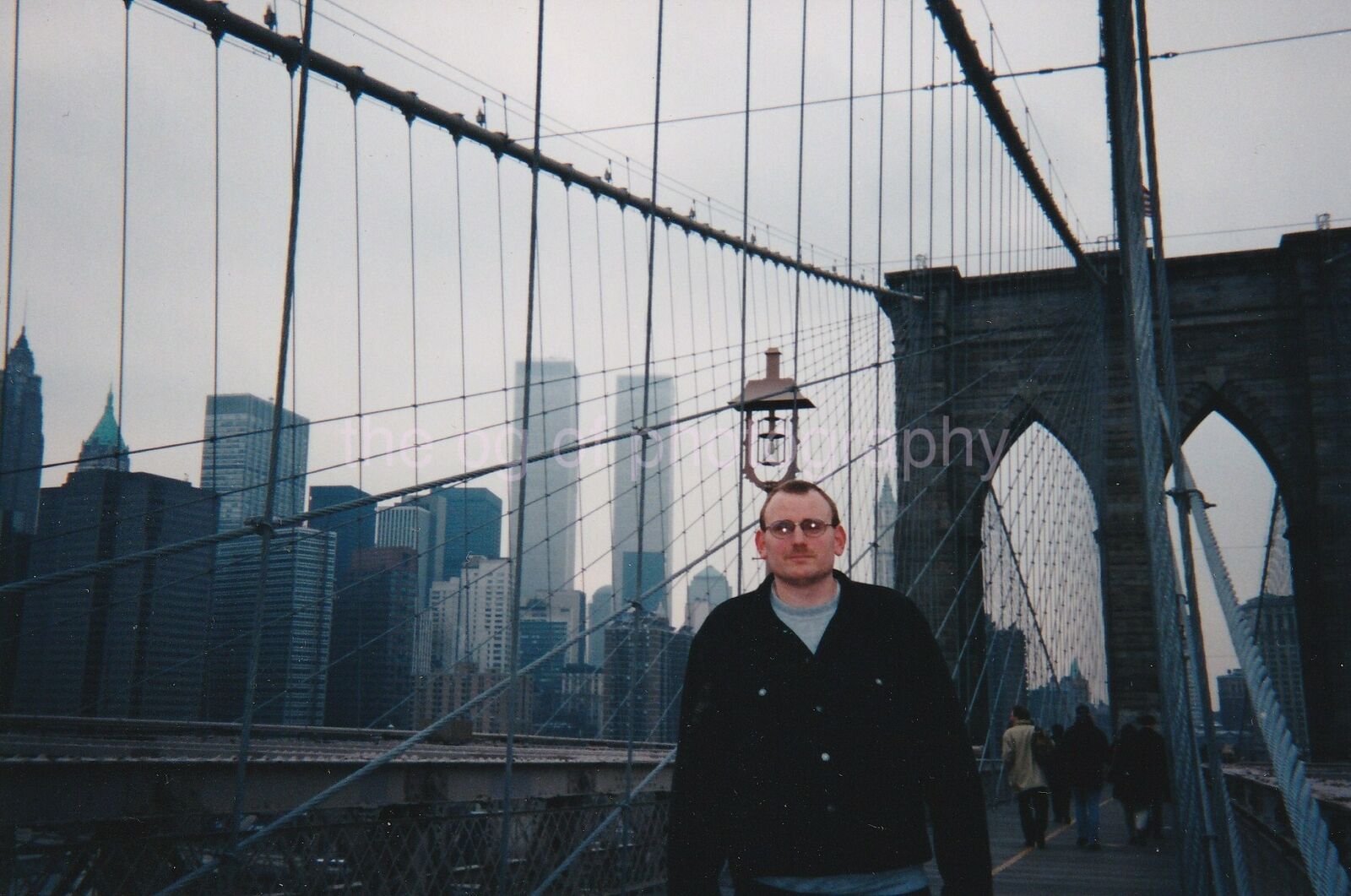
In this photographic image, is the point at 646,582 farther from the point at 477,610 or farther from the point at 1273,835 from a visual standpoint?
the point at 1273,835

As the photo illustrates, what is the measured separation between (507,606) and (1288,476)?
12594 mm

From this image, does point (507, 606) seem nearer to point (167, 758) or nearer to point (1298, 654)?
point (167, 758)

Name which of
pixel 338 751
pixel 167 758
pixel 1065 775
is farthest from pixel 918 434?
pixel 167 758

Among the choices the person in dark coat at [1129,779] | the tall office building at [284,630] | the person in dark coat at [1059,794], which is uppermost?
the tall office building at [284,630]

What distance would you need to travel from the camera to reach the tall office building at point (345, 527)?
22.2ft

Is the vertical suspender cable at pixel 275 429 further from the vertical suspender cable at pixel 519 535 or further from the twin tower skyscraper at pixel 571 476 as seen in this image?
the twin tower skyscraper at pixel 571 476

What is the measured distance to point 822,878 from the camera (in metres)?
1.53

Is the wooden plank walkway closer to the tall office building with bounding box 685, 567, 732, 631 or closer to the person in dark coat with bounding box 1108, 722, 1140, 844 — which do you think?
the person in dark coat with bounding box 1108, 722, 1140, 844

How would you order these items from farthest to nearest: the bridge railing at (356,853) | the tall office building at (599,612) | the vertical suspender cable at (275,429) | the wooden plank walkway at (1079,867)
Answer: the tall office building at (599,612)
the wooden plank walkway at (1079,867)
the bridge railing at (356,853)
the vertical suspender cable at (275,429)

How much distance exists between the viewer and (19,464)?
4656 mm

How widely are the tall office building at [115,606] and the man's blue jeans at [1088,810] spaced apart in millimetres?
4996

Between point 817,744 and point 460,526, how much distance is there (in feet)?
24.2

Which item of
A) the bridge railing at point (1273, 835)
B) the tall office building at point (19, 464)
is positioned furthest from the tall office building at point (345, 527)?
the bridge railing at point (1273, 835)

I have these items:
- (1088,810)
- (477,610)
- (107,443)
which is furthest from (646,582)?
(107,443)
